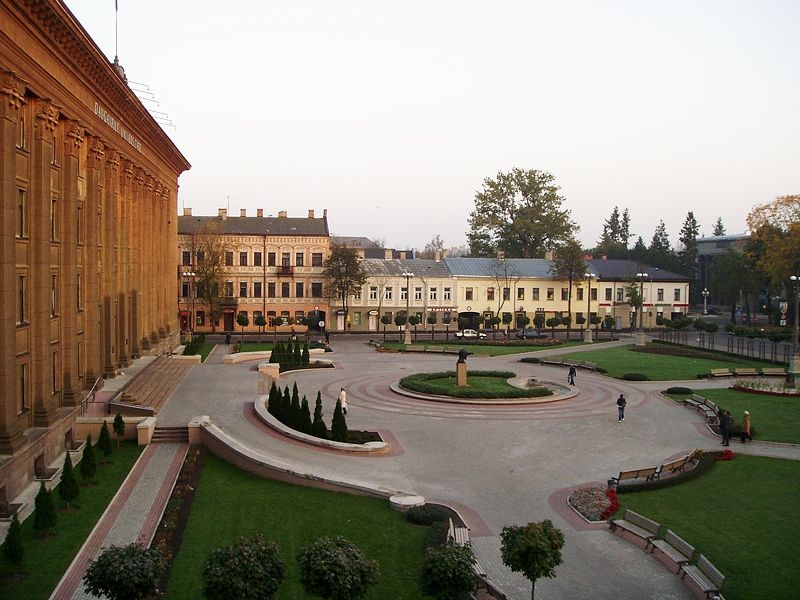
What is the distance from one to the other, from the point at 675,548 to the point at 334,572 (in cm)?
982

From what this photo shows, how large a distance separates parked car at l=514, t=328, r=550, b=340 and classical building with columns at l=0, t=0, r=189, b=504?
45.5 m

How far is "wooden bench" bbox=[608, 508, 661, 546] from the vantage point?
2014cm

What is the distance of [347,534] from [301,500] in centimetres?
336

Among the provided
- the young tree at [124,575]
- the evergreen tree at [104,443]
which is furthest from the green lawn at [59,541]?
the young tree at [124,575]

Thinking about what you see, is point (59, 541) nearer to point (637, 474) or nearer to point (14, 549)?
point (14, 549)

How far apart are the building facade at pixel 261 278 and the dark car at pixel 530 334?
21.1 m

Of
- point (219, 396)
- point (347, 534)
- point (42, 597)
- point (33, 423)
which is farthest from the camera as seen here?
point (219, 396)

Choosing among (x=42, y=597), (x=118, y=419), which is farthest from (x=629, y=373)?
(x=42, y=597)

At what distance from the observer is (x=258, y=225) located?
84938mm

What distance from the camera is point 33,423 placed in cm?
2569

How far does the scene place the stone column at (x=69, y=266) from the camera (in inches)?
1143

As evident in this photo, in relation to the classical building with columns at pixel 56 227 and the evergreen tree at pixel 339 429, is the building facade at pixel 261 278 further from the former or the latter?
the evergreen tree at pixel 339 429

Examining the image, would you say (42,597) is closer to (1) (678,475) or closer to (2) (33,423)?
(2) (33,423)

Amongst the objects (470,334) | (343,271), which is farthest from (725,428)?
(343,271)
